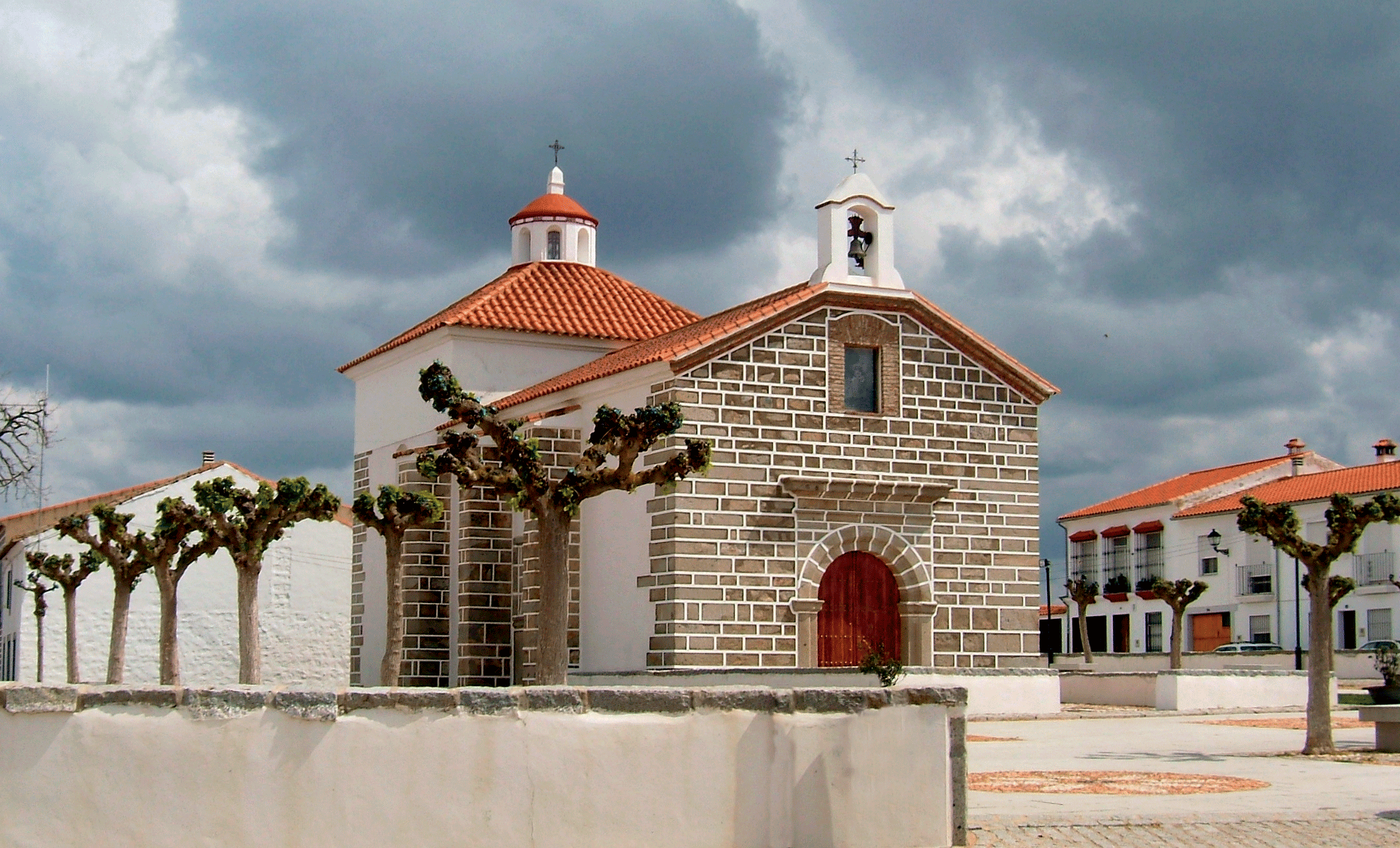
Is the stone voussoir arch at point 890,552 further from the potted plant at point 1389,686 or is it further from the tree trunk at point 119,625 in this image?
the tree trunk at point 119,625

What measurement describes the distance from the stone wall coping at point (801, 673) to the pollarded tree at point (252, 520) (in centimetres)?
401

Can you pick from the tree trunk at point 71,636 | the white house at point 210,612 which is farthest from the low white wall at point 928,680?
the white house at point 210,612

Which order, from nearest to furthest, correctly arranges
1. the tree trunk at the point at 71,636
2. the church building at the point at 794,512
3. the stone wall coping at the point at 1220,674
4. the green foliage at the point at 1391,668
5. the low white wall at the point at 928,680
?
the green foliage at the point at 1391,668 < the low white wall at the point at 928,680 < the church building at the point at 794,512 < the stone wall coping at the point at 1220,674 < the tree trunk at the point at 71,636

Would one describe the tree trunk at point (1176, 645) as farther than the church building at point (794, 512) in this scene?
Yes

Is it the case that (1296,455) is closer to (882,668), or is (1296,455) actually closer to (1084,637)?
(1084,637)

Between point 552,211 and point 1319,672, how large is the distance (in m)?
18.1

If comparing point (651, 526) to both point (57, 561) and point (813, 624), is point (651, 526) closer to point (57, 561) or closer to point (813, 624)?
point (813, 624)

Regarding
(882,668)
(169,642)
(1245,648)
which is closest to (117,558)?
(169,642)

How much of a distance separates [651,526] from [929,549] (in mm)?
3867

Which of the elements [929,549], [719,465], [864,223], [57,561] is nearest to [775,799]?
[719,465]

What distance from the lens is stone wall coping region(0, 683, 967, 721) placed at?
8.03 m

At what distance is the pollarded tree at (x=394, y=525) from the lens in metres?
19.4

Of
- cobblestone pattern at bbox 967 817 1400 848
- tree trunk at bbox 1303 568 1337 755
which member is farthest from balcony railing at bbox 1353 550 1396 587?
cobblestone pattern at bbox 967 817 1400 848

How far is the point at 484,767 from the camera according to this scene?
27.3ft
